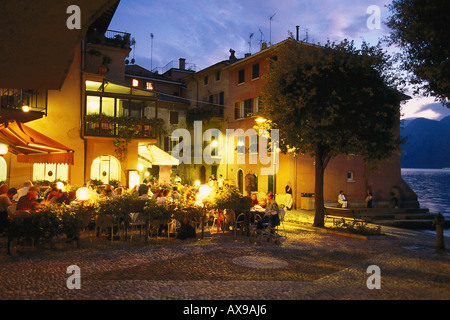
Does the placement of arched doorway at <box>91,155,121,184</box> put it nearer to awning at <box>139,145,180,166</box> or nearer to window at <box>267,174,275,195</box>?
awning at <box>139,145,180,166</box>

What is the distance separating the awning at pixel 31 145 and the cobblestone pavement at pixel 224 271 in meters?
2.80

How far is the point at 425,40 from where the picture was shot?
436 inches

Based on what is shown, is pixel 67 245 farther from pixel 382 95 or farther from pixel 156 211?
pixel 382 95

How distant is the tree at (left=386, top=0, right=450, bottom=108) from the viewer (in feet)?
34.2

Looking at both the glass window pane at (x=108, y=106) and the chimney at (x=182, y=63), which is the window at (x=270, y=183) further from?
the chimney at (x=182, y=63)

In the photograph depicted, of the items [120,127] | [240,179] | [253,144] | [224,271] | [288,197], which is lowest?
[224,271]

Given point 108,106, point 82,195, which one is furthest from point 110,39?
point 82,195

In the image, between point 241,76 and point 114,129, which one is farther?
point 241,76

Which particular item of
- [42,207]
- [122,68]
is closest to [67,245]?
[42,207]

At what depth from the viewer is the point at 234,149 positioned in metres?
32.2

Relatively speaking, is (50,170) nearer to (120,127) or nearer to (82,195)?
(120,127)
